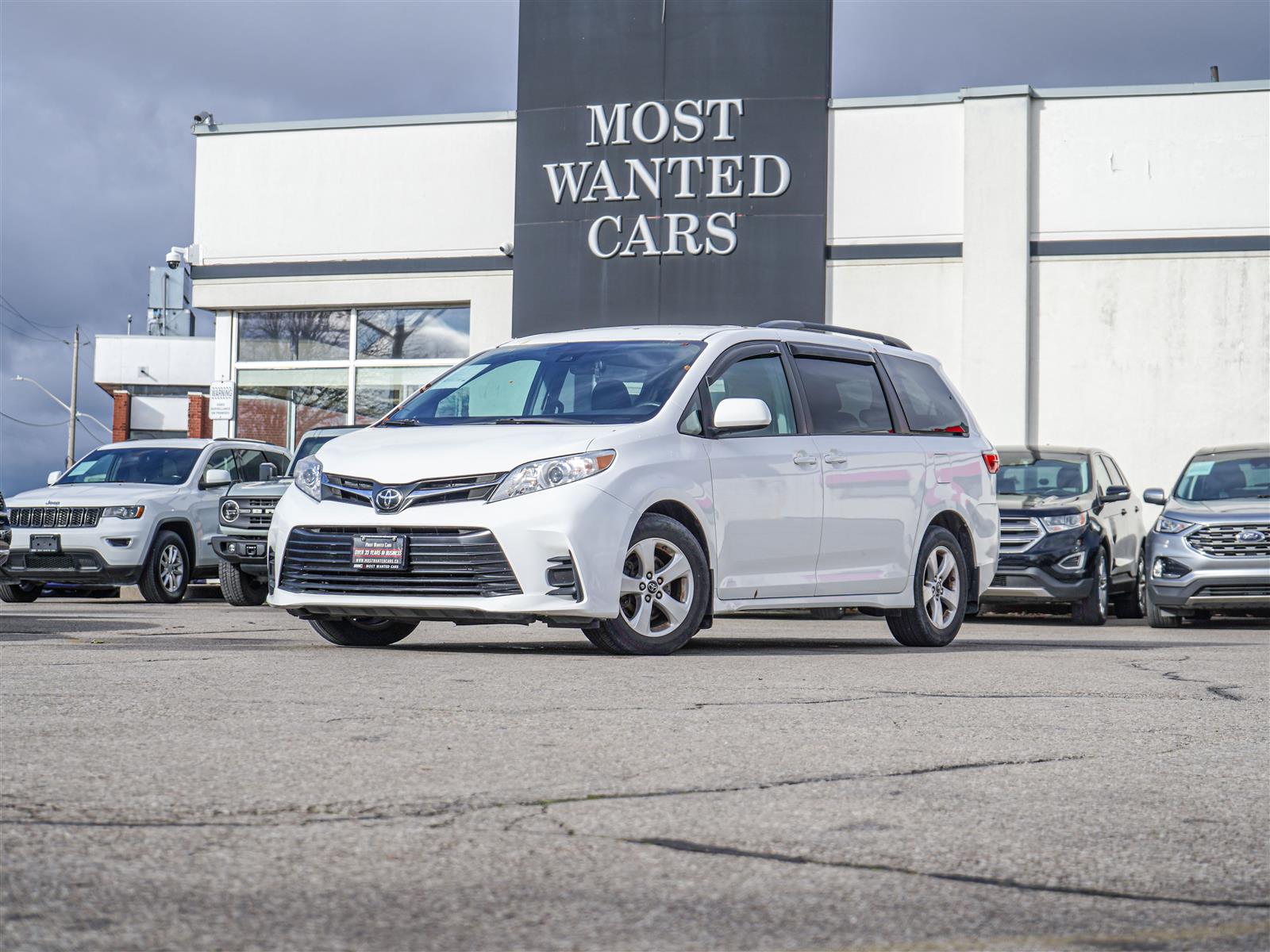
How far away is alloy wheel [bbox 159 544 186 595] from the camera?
54.0 feet

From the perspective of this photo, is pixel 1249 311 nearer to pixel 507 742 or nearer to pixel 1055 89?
pixel 1055 89

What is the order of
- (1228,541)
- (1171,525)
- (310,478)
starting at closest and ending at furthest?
(310,478), (1228,541), (1171,525)

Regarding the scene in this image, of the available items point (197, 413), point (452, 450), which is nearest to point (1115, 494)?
point (452, 450)

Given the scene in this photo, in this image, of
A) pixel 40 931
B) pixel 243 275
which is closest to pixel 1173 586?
pixel 40 931

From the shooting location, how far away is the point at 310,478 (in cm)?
881

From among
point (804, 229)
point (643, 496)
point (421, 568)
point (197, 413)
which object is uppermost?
point (804, 229)

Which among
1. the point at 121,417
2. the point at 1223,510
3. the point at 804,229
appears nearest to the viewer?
the point at 1223,510

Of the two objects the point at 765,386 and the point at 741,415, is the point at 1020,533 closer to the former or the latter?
the point at 765,386

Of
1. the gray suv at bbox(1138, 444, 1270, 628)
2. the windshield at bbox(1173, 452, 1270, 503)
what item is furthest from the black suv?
the windshield at bbox(1173, 452, 1270, 503)

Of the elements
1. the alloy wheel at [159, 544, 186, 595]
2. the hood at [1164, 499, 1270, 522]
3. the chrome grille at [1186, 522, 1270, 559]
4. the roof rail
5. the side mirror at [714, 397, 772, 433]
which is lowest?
the alloy wheel at [159, 544, 186, 595]

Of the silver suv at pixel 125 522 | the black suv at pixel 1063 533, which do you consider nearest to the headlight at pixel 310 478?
the silver suv at pixel 125 522

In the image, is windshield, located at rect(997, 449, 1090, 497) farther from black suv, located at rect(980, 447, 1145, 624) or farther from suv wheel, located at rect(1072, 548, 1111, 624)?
suv wheel, located at rect(1072, 548, 1111, 624)

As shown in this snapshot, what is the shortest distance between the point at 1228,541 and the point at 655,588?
787 centimetres

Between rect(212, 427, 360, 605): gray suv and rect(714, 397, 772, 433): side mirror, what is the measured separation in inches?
295
